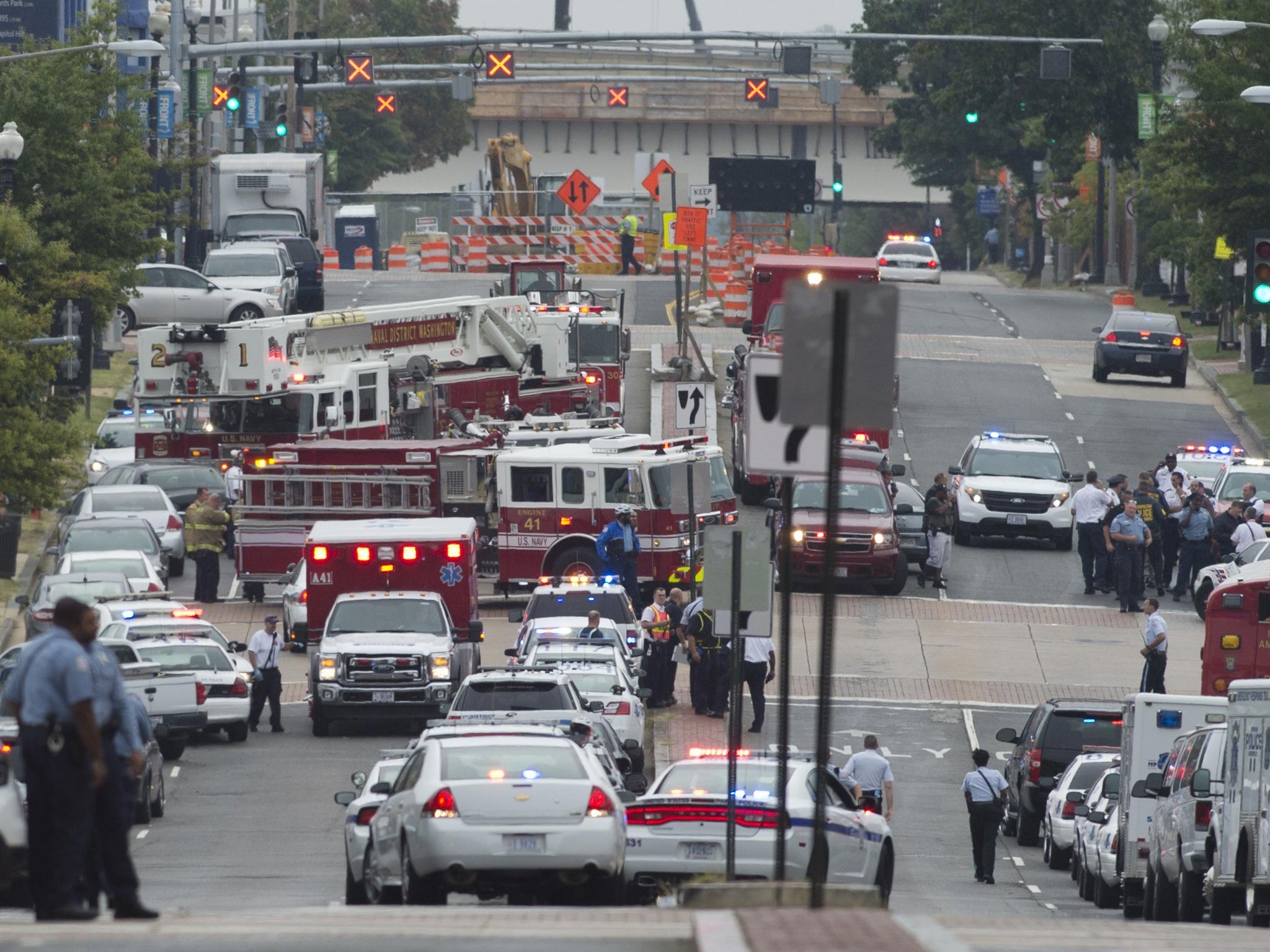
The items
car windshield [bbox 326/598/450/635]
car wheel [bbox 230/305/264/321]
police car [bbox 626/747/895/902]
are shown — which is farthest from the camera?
car wheel [bbox 230/305/264/321]

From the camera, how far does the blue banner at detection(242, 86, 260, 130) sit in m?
73.4

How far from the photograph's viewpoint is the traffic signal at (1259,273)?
29000mm

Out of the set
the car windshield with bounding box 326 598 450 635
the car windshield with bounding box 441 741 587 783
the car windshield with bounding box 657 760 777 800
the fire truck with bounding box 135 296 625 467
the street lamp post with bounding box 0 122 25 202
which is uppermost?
the street lamp post with bounding box 0 122 25 202

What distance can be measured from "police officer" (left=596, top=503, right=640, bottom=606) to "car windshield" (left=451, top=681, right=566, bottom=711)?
9.23 m

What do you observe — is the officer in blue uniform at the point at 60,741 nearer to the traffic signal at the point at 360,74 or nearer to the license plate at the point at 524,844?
the license plate at the point at 524,844

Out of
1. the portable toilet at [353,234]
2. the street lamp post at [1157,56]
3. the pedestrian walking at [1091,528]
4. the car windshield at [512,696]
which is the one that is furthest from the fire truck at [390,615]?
the portable toilet at [353,234]

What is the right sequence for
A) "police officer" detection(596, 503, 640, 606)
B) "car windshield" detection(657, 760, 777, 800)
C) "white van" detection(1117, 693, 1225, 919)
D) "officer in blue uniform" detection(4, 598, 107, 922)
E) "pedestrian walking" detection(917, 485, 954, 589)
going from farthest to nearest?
"pedestrian walking" detection(917, 485, 954, 589) → "police officer" detection(596, 503, 640, 606) → "white van" detection(1117, 693, 1225, 919) → "car windshield" detection(657, 760, 777, 800) → "officer in blue uniform" detection(4, 598, 107, 922)

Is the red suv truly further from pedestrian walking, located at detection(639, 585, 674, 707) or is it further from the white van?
the white van

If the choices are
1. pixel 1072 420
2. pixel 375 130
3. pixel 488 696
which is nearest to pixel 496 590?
pixel 488 696

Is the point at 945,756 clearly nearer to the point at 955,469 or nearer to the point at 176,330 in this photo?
the point at 955,469

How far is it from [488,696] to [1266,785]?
8.91 m

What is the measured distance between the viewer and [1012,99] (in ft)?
233

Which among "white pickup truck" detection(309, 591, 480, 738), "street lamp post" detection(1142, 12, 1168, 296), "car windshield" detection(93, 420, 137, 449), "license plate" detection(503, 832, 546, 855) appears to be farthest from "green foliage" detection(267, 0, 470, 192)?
"license plate" detection(503, 832, 546, 855)

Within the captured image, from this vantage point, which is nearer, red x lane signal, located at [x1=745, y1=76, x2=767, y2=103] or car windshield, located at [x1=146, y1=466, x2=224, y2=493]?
car windshield, located at [x1=146, y1=466, x2=224, y2=493]
